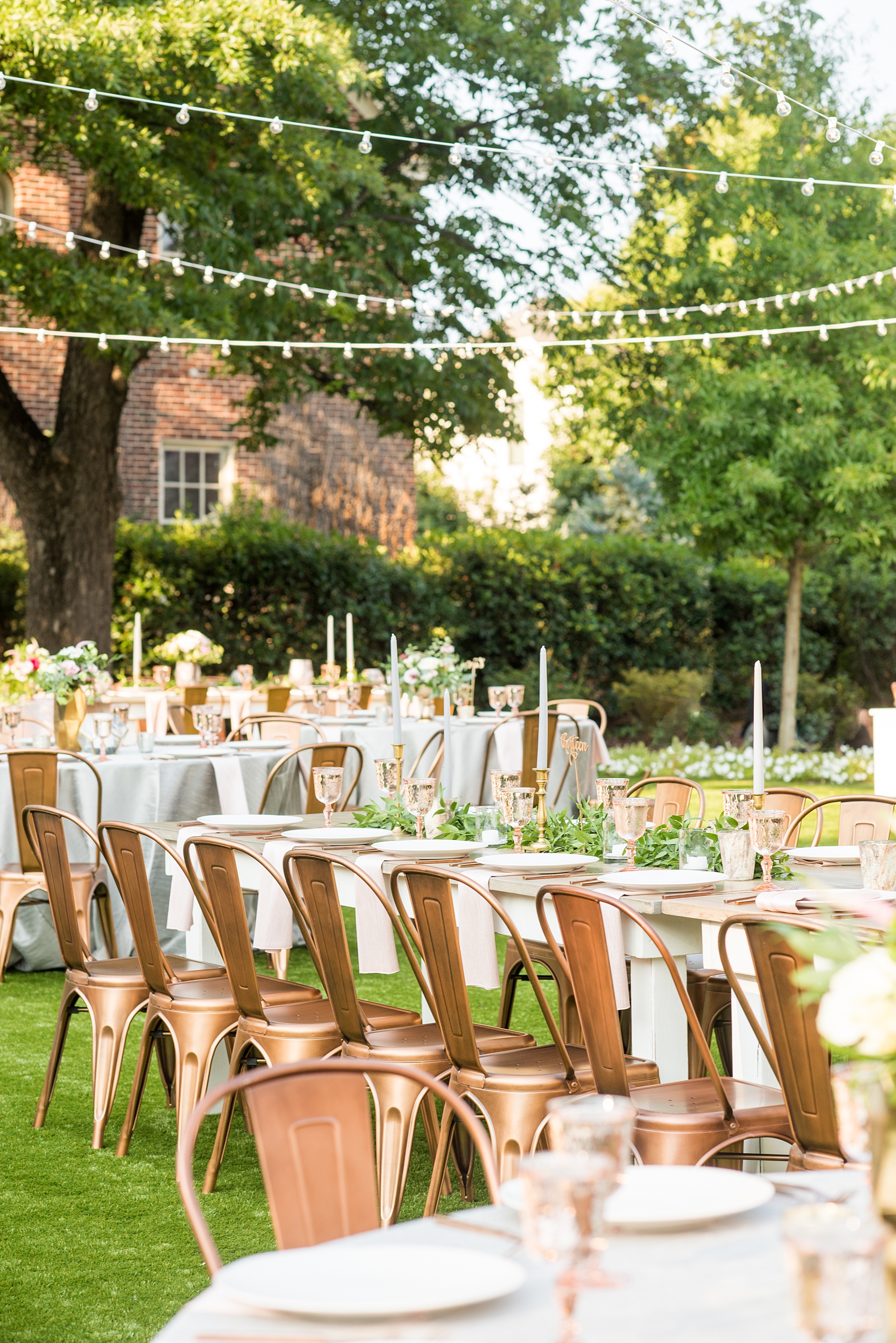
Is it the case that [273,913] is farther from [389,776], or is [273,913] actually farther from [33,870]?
[33,870]

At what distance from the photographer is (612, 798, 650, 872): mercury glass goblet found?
3.89 m

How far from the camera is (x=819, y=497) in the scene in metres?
13.5

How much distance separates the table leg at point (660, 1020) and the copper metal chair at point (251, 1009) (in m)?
0.67

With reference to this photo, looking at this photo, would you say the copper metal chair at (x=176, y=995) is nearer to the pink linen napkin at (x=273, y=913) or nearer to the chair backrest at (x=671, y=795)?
the pink linen napkin at (x=273, y=913)

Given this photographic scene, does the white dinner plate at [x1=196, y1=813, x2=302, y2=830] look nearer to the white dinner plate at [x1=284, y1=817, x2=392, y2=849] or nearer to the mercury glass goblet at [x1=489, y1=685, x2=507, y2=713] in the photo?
the white dinner plate at [x1=284, y1=817, x2=392, y2=849]

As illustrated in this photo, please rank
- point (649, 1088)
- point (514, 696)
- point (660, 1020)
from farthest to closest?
point (514, 696) → point (660, 1020) → point (649, 1088)

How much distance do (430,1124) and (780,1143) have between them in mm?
851

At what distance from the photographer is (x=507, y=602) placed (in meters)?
15.0

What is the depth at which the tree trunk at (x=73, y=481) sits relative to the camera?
11.2 meters

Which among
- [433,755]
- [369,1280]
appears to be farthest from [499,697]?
[369,1280]

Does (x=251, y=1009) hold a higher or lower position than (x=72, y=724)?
lower

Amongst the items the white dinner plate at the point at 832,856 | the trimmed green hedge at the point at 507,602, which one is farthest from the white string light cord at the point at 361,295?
the white dinner plate at the point at 832,856

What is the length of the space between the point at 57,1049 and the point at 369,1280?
10.5 ft

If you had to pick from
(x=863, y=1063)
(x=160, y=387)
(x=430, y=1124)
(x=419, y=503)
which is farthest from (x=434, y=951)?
(x=419, y=503)
